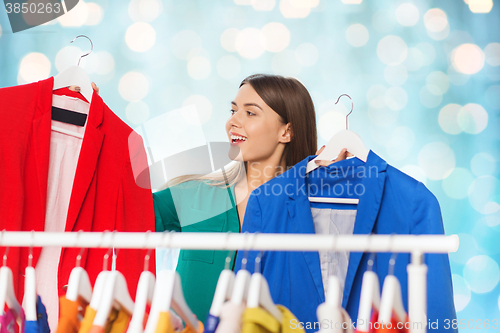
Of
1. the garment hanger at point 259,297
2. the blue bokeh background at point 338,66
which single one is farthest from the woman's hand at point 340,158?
the blue bokeh background at point 338,66

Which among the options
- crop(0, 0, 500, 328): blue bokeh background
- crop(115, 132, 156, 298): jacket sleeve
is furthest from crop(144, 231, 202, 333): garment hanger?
crop(0, 0, 500, 328): blue bokeh background

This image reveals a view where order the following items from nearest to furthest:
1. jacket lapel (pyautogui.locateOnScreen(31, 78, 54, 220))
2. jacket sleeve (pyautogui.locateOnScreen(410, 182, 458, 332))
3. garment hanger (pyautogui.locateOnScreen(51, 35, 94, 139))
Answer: jacket sleeve (pyautogui.locateOnScreen(410, 182, 458, 332)), jacket lapel (pyautogui.locateOnScreen(31, 78, 54, 220)), garment hanger (pyautogui.locateOnScreen(51, 35, 94, 139))

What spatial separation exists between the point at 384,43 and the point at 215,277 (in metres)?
1.74

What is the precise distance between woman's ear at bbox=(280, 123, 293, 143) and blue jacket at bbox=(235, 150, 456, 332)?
0.43 m

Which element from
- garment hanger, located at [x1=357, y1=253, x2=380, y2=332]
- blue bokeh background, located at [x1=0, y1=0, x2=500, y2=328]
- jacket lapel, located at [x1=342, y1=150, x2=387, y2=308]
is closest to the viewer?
garment hanger, located at [x1=357, y1=253, x2=380, y2=332]

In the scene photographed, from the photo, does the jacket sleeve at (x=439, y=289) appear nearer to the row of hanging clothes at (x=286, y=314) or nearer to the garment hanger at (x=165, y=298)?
the row of hanging clothes at (x=286, y=314)

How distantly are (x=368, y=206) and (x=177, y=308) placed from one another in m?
0.63

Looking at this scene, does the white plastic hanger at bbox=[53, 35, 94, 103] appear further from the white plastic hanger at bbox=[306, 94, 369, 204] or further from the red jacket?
the white plastic hanger at bbox=[306, 94, 369, 204]

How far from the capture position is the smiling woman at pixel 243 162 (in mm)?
1592

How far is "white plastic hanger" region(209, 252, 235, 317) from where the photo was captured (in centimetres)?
78

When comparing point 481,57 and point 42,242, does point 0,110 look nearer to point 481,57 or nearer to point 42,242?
point 42,242

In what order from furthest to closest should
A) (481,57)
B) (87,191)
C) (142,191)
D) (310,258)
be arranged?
(481,57) < (142,191) < (87,191) < (310,258)

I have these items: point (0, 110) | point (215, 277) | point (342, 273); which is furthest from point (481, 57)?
point (0, 110)

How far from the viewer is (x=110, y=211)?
4.43 feet
